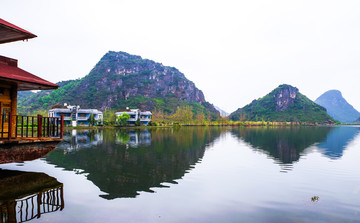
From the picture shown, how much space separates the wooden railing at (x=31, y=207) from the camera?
7.14 metres

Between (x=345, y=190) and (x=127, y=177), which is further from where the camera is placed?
(x=127, y=177)

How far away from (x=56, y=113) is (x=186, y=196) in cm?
8522

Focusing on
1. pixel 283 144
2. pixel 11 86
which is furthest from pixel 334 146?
pixel 11 86

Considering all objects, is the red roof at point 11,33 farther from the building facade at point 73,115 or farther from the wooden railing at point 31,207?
the building facade at point 73,115

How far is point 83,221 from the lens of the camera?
7094 mm

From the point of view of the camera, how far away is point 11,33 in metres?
11.5

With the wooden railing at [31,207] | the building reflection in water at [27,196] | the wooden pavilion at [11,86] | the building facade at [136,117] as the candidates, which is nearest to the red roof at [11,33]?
the wooden pavilion at [11,86]

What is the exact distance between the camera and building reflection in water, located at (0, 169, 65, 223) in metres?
7.36

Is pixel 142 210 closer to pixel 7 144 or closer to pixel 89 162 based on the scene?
pixel 7 144

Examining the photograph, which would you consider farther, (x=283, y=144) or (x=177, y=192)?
(x=283, y=144)

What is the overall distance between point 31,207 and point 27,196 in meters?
1.17

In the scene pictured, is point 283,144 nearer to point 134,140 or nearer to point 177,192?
point 134,140

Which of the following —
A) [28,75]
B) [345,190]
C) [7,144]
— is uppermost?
[28,75]

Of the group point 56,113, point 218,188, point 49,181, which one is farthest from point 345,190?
point 56,113
